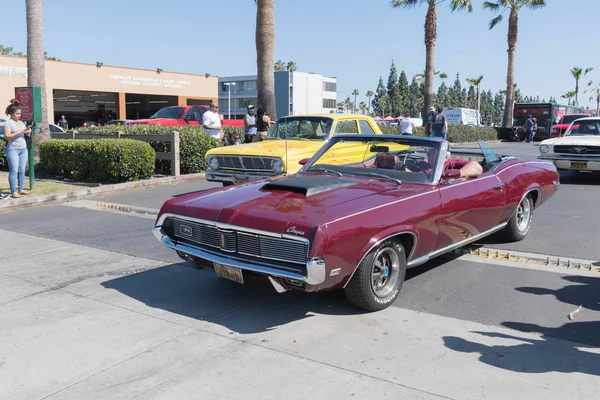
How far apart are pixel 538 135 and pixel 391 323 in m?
38.6

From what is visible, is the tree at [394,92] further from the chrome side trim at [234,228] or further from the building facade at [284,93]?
the chrome side trim at [234,228]

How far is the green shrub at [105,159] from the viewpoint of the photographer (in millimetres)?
12062

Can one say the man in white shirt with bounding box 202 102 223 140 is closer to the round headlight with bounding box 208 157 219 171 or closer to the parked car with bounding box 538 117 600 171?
the round headlight with bounding box 208 157 219 171

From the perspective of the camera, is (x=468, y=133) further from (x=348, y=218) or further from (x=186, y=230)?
(x=348, y=218)

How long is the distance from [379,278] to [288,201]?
985 mm

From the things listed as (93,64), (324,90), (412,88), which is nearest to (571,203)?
(93,64)

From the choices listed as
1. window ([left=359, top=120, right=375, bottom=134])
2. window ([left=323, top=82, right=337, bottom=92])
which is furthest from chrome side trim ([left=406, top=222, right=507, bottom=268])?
window ([left=323, top=82, right=337, bottom=92])

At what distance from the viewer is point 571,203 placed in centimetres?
988

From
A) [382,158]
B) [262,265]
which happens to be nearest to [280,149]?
[382,158]

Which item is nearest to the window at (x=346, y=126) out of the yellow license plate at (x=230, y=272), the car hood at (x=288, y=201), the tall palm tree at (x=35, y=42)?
the car hood at (x=288, y=201)

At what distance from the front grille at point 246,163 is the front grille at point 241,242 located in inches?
176

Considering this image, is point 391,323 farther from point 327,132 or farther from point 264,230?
point 327,132

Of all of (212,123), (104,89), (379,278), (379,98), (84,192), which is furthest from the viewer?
(379,98)

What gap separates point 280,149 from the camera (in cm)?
943
